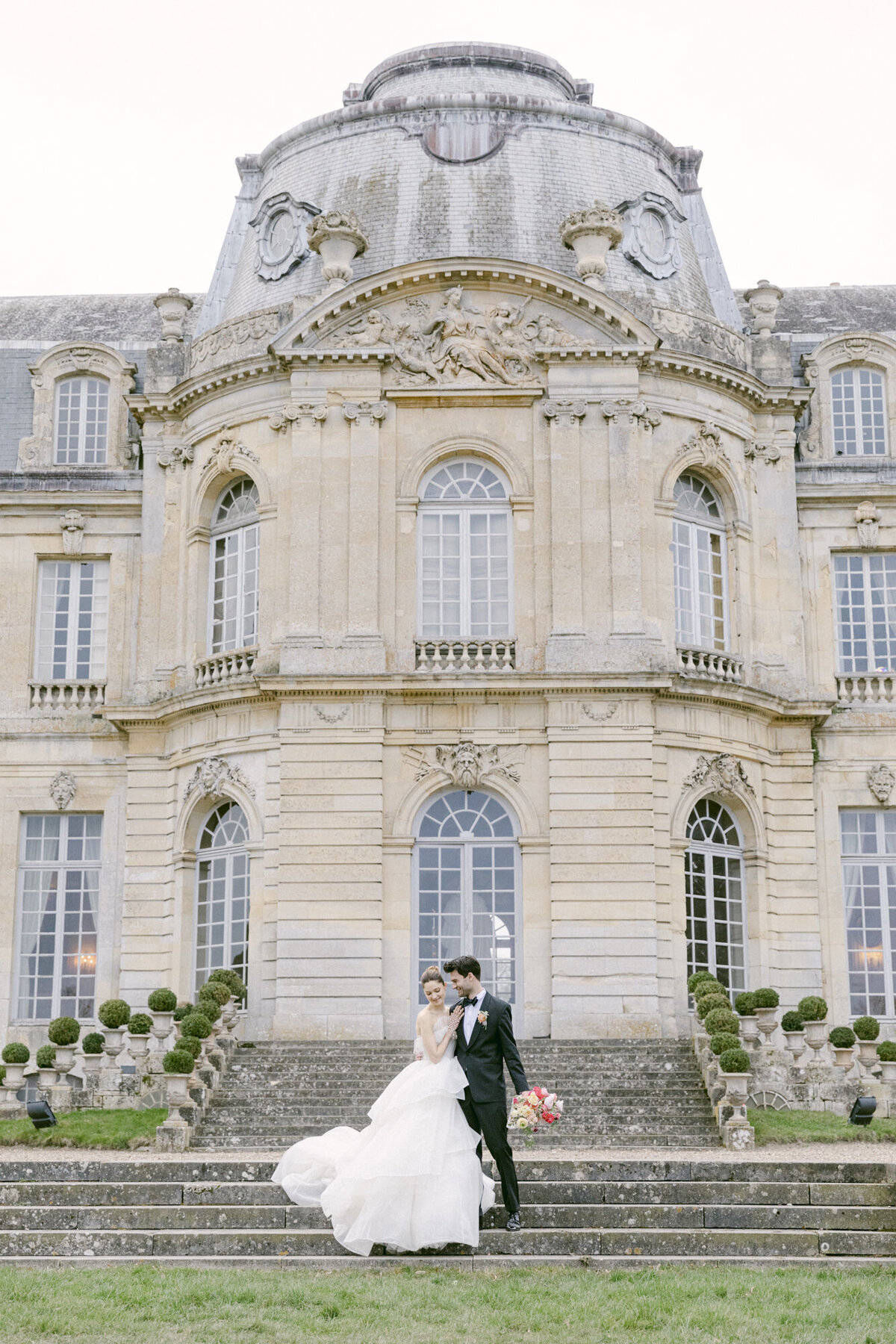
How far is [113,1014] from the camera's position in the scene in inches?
821

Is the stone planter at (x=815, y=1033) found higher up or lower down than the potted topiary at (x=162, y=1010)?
lower down

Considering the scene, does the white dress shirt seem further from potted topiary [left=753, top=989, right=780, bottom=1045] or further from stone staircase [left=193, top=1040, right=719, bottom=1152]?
potted topiary [left=753, top=989, right=780, bottom=1045]

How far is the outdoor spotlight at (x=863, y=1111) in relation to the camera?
1836 centimetres

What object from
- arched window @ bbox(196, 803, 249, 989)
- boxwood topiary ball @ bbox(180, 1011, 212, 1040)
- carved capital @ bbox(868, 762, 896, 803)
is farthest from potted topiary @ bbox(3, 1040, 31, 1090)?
carved capital @ bbox(868, 762, 896, 803)

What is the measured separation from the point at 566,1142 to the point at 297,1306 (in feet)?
28.9

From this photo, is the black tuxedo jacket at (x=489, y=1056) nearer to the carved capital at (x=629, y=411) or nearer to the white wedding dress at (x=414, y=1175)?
the white wedding dress at (x=414, y=1175)

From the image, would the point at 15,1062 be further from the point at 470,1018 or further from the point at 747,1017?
the point at 470,1018

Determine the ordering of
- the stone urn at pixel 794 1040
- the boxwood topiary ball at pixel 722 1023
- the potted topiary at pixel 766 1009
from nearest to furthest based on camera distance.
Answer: the boxwood topiary ball at pixel 722 1023
the potted topiary at pixel 766 1009
the stone urn at pixel 794 1040

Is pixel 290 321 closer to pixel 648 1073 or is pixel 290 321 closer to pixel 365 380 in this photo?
pixel 365 380

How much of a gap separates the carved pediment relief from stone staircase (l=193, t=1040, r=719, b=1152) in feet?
28.3

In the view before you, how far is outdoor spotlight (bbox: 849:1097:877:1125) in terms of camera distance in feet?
60.2

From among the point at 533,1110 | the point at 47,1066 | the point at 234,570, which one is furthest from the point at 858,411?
the point at 533,1110

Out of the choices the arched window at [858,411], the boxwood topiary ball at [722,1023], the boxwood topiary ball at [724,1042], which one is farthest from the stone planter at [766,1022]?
the arched window at [858,411]

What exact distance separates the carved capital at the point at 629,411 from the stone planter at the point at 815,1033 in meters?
7.84
